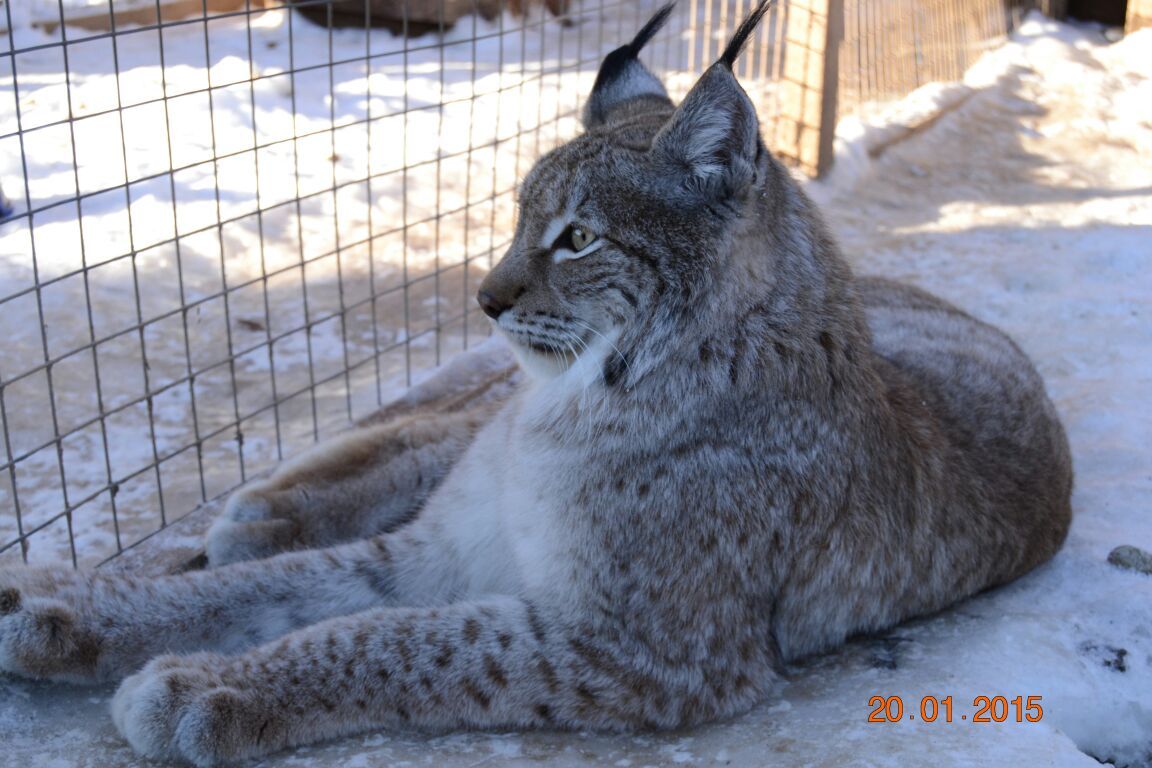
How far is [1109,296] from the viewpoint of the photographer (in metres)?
5.90

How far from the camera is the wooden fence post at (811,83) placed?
23.4 ft

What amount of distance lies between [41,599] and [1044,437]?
110 inches

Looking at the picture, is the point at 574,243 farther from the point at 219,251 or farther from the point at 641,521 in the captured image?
the point at 219,251

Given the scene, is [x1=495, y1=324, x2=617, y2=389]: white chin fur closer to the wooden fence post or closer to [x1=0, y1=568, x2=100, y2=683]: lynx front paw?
[x1=0, y1=568, x2=100, y2=683]: lynx front paw

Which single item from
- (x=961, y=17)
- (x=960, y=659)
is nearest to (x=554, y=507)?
(x=960, y=659)

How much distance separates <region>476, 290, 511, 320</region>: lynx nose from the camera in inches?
121

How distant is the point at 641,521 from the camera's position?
9.76 ft

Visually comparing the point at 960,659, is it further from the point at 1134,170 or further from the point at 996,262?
the point at 1134,170

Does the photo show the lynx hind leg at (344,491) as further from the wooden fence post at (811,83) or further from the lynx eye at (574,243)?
the wooden fence post at (811,83)

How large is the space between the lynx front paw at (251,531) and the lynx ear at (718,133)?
170 centimetres

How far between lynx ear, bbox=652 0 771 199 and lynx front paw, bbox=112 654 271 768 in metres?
1.60

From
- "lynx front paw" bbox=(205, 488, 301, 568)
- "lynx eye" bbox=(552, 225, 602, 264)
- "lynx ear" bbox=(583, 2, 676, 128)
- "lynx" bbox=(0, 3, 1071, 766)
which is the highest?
"lynx ear" bbox=(583, 2, 676, 128)
